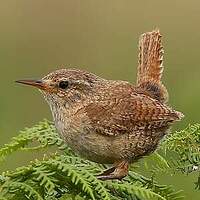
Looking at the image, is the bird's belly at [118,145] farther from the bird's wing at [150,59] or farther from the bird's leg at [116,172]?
the bird's wing at [150,59]

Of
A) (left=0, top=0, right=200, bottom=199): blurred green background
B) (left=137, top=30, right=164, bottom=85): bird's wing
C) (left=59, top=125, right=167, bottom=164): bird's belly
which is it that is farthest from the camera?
(left=0, top=0, right=200, bottom=199): blurred green background

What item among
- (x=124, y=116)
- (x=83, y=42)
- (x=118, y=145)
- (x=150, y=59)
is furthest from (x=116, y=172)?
(x=83, y=42)

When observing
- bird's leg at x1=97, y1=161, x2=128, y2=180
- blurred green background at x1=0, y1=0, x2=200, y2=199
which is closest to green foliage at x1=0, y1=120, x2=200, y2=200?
bird's leg at x1=97, y1=161, x2=128, y2=180

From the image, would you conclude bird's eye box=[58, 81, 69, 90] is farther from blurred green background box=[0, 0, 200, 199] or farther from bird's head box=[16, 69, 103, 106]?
blurred green background box=[0, 0, 200, 199]

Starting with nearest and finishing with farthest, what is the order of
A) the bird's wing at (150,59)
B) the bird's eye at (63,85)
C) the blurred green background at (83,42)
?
1. the bird's eye at (63,85)
2. the bird's wing at (150,59)
3. the blurred green background at (83,42)

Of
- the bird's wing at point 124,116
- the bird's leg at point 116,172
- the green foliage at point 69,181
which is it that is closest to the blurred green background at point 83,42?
the bird's wing at point 124,116

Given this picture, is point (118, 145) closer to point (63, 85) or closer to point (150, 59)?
point (63, 85)

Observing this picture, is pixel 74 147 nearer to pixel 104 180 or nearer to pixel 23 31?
pixel 104 180

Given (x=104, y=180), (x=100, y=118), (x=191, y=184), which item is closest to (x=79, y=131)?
(x=100, y=118)
